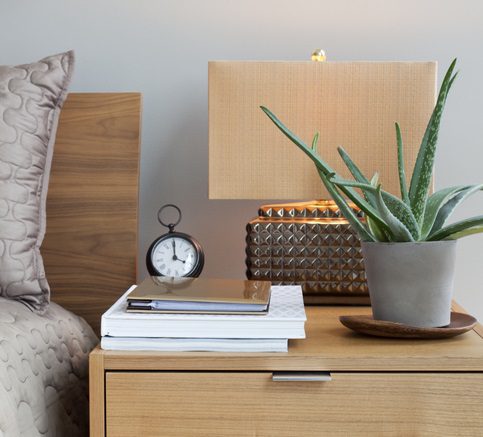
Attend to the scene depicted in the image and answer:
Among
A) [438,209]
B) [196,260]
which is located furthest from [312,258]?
[438,209]

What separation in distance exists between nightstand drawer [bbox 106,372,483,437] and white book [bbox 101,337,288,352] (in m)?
0.04

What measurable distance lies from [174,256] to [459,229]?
1.82ft

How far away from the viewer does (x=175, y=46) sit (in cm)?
A: 168

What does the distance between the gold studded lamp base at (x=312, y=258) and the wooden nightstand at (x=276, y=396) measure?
355 mm

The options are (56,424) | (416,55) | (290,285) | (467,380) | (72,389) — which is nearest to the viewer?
(467,380)

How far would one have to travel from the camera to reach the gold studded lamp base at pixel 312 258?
55.7 inches

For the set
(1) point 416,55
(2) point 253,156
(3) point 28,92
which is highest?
(1) point 416,55

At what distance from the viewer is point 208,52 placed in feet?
5.49

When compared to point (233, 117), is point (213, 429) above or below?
below

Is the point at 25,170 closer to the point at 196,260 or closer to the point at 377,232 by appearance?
the point at 196,260

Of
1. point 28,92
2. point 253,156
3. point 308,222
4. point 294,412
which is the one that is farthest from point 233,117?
point 294,412

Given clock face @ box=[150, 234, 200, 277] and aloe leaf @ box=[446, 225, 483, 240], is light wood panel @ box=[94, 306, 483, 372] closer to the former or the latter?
aloe leaf @ box=[446, 225, 483, 240]

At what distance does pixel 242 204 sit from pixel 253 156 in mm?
372

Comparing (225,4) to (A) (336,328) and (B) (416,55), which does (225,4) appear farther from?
(A) (336,328)
